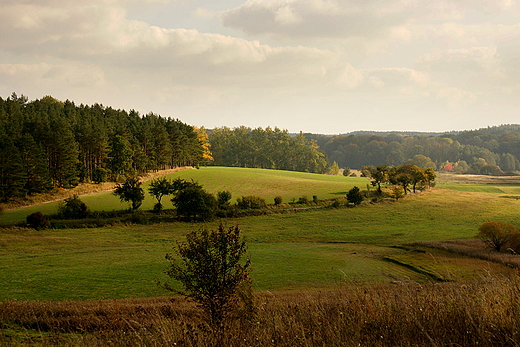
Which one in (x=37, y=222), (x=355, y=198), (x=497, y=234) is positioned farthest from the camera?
(x=355, y=198)

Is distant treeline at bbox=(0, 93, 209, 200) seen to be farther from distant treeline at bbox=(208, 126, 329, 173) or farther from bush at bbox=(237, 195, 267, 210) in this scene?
distant treeline at bbox=(208, 126, 329, 173)

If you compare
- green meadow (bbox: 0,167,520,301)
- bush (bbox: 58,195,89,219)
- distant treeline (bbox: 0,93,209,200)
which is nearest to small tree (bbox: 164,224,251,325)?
green meadow (bbox: 0,167,520,301)

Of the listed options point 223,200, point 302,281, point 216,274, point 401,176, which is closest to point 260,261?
point 302,281

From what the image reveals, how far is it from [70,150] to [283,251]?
5384cm

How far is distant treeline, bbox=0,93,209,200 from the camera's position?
61.8 metres

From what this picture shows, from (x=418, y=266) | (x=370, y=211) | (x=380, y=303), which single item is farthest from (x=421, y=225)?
(x=380, y=303)

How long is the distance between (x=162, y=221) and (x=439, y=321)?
5351 centimetres

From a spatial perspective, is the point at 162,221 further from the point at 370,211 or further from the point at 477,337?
the point at 477,337

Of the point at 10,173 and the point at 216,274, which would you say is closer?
the point at 216,274

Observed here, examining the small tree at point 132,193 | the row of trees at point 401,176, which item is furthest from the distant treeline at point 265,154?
the small tree at point 132,193

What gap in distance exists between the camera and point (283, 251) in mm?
38219

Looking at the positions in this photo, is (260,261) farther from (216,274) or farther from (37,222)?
(37,222)

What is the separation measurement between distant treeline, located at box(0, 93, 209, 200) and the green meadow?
7673mm

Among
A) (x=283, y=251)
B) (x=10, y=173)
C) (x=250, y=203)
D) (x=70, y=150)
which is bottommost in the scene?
(x=283, y=251)
